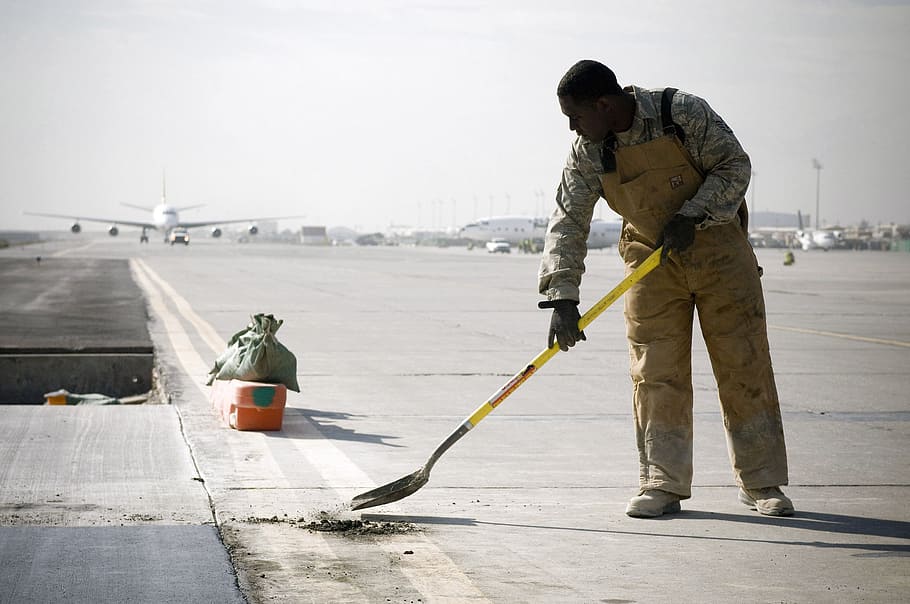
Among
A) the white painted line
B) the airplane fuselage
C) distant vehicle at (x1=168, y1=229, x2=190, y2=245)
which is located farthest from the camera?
the airplane fuselage

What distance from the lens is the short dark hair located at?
5371 mm

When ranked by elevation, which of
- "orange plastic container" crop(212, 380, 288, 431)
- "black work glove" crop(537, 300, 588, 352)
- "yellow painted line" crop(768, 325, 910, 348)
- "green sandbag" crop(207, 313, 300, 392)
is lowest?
"yellow painted line" crop(768, 325, 910, 348)

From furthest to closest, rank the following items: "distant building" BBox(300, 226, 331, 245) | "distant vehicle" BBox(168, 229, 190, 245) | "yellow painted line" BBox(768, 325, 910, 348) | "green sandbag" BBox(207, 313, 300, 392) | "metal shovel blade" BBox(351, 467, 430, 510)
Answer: "distant building" BBox(300, 226, 331, 245) → "distant vehicle" BBox(168, 229, 190, 245) → "yellow painted line" BBox(768, 325, 910, 348) → "green sandbag" BBox(207, 313, 300, 392) → "metal shovel blade" BBox(351, 467, 430, 510)

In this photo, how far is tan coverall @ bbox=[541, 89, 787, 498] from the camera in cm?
559

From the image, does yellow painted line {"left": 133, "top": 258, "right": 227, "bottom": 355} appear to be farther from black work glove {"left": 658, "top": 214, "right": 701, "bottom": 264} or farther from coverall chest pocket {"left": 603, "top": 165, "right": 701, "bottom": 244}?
black work glove {"left": 658, "top": 214, "right": 701, "bottom": 264}

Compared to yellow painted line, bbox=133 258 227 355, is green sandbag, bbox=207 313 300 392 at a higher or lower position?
higher

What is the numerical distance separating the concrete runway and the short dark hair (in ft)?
6.11

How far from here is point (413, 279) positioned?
3475cm

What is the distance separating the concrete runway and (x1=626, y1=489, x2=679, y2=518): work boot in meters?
0.07

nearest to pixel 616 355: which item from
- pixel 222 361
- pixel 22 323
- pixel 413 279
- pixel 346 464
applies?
pixel 222 361

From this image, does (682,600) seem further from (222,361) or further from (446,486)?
(222,361)

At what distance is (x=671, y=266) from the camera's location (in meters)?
5.71

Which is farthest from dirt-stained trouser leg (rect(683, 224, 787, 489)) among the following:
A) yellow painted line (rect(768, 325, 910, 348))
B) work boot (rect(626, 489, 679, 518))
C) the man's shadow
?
yellow painted line (rect(768, 325, 910, 348))

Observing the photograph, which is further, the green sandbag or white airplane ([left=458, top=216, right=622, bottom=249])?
white airplane ([left=458, top=216, right=622, bottom=249])
